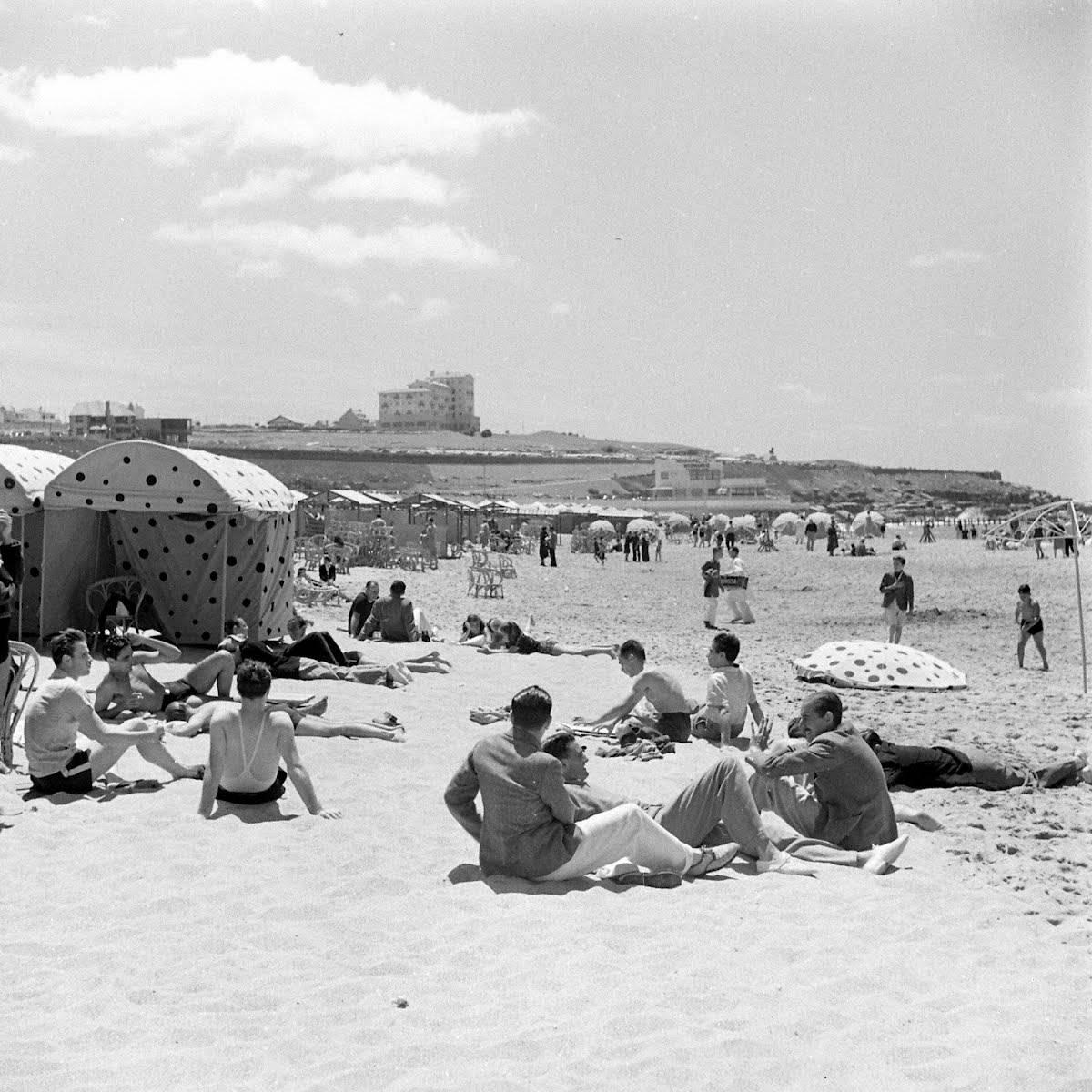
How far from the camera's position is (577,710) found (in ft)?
29.4

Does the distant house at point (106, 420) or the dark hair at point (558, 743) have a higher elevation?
the distant house at point (106, 420)

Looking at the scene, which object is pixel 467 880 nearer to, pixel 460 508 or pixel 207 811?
pixel 207 811

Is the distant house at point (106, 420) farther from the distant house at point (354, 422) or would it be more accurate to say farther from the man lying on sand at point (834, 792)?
the man lying on sand at point (834, 792)

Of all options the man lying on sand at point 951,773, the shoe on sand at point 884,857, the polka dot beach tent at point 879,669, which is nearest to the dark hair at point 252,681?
the shoe on sand at point 884,857

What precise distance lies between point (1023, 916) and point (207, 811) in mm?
3395

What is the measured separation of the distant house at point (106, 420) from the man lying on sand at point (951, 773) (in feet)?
263

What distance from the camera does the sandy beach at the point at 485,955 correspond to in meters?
3.08

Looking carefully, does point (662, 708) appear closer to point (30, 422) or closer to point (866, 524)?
point (866, 524)

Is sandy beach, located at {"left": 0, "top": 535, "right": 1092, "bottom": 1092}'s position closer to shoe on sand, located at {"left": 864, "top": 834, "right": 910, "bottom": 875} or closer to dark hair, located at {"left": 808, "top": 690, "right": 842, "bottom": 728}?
shoe on sand, located at {"left": 864, "top": 834, "right": 910, "bottom": 875}

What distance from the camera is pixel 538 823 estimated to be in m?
4.48

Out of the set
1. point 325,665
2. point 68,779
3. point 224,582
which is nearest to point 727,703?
point 325,665

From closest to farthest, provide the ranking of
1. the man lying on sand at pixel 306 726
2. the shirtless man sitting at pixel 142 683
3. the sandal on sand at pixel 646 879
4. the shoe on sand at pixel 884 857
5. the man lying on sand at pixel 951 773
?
the sandal on sand at pixel 646 879
the shoe on sand at pixel 884 857
the man lying on sand at pixel 951 773
the shirtless man sitting at pixel 142 683
the man lying on sand at pixel 306 726

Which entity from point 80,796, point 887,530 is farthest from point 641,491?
point 80,796

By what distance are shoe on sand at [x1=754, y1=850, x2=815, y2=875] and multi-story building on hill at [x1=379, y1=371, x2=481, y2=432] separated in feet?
473
